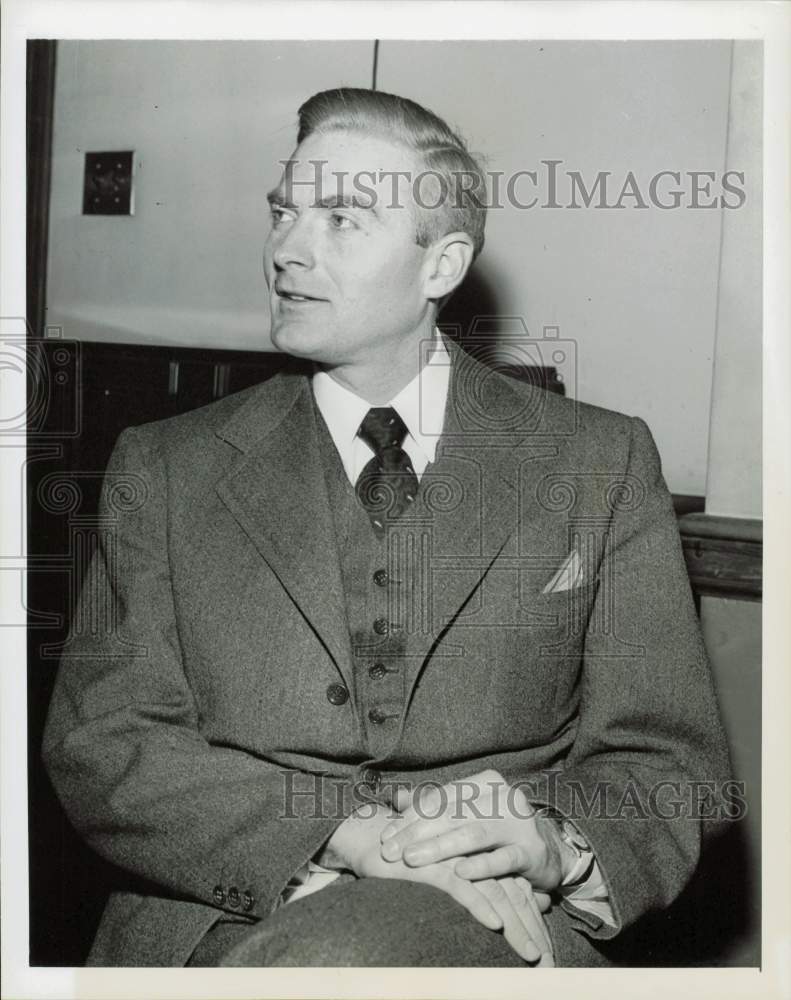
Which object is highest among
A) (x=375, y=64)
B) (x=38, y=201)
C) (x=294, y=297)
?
(x=375, y=64)

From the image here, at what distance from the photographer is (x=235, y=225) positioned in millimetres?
1986

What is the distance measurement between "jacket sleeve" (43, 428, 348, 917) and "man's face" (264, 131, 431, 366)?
288 mm

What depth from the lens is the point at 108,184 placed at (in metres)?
2.01

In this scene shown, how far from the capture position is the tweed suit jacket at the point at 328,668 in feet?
4.16

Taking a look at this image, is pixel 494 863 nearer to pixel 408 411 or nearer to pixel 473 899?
pixel 473 899

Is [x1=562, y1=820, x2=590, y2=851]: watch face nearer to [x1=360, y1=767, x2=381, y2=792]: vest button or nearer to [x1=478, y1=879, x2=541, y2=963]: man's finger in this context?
[x1=478, y1=879, x2=541, y2=963]: man's finger

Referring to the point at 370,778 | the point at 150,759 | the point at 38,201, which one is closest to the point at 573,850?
the point at 370,778

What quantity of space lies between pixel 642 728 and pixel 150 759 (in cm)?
63

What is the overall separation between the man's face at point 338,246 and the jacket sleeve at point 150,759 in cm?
29

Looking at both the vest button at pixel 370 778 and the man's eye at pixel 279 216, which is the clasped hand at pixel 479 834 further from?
the man's eye at pixel 279 216

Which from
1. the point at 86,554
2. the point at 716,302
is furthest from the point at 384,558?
the point at 716,302

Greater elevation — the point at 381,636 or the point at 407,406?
the point at 407,406
